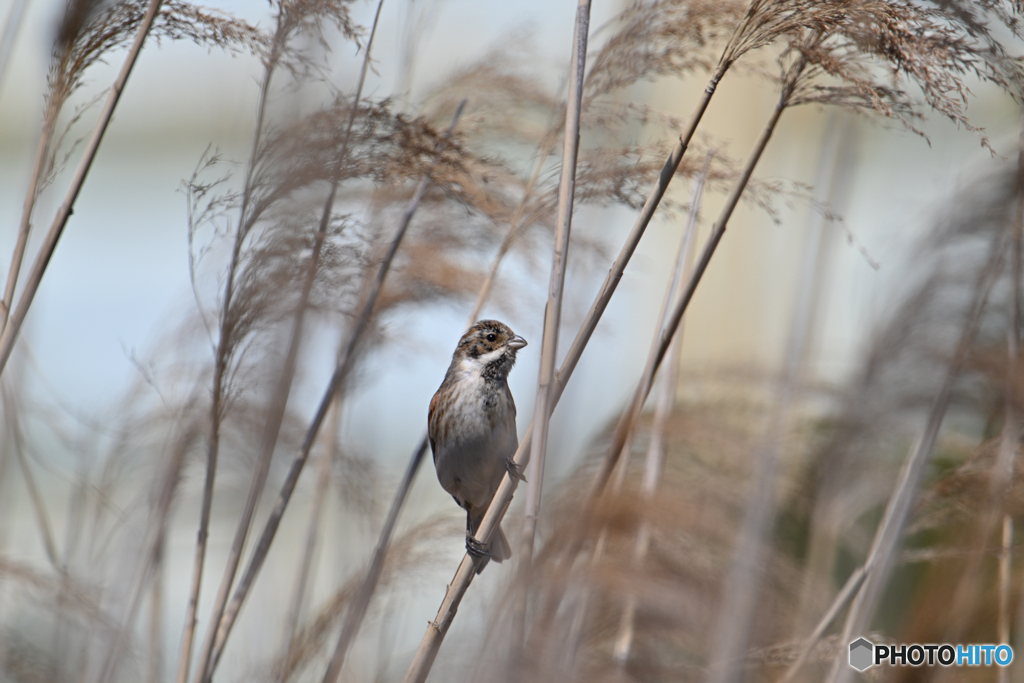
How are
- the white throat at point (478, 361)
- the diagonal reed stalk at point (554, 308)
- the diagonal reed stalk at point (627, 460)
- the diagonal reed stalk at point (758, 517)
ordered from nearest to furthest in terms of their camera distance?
1. the diagonal reed stalk at point (554, 308)
2. the diagonal reed stalk at point (758, 517)
3. the diagonal reed stalk at point (627, 460)
4. the white throat at point (478, 361)

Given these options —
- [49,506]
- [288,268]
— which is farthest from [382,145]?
[49,506]

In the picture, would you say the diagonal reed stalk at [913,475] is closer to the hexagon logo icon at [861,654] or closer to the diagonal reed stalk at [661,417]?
the hexagon logo icon at [861,654]

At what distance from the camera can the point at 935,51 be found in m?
1.69

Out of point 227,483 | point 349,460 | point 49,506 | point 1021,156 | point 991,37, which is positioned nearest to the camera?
point 991,37

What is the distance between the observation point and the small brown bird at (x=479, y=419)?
8.63ft

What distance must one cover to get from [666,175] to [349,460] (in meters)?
1.98

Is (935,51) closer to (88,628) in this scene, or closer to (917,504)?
(917,504)

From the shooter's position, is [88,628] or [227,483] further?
[227,483]

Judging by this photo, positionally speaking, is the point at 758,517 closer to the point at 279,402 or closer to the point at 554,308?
the point at 554,308

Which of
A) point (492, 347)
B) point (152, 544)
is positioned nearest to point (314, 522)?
point (152, 544)

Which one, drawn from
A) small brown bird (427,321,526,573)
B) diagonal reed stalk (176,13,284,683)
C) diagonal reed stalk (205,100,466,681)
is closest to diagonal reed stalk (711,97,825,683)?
small brown bird (427,321,526,573)

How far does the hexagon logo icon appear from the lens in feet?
7.11

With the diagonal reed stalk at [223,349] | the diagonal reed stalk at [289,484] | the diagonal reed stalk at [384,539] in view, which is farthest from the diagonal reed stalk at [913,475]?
the diagonal reed stalk at [223,349]
